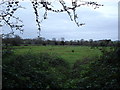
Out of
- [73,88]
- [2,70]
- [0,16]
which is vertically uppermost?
[0,16]

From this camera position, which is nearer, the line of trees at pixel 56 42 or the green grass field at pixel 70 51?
the line of trees at pixel 56 42

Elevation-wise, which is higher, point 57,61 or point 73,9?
point 73,9

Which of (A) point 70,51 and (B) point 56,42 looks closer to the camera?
(B) point 56,42

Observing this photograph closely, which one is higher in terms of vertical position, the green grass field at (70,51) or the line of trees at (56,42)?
the line of trees at (56,42)

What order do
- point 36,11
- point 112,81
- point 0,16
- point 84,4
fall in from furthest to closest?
1. point 112,81
2. point 0,16
3. point 36,11
4. point 84,4

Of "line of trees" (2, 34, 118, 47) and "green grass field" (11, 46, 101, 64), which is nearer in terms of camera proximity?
"line of trees" (2, 34, 118, 47)

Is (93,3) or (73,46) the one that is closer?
(93,3)

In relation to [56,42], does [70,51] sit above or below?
below

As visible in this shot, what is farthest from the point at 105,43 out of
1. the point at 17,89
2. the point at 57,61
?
the point at 17,89

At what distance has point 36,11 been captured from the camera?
17.2 feet

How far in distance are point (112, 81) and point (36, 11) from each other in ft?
11.0

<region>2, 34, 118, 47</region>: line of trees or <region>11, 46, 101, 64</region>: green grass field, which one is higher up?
<region>2, 34, 118, 47</region>: line of trees

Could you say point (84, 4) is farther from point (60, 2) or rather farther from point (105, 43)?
point (105, 43)

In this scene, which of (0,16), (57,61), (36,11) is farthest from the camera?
(57,61)
